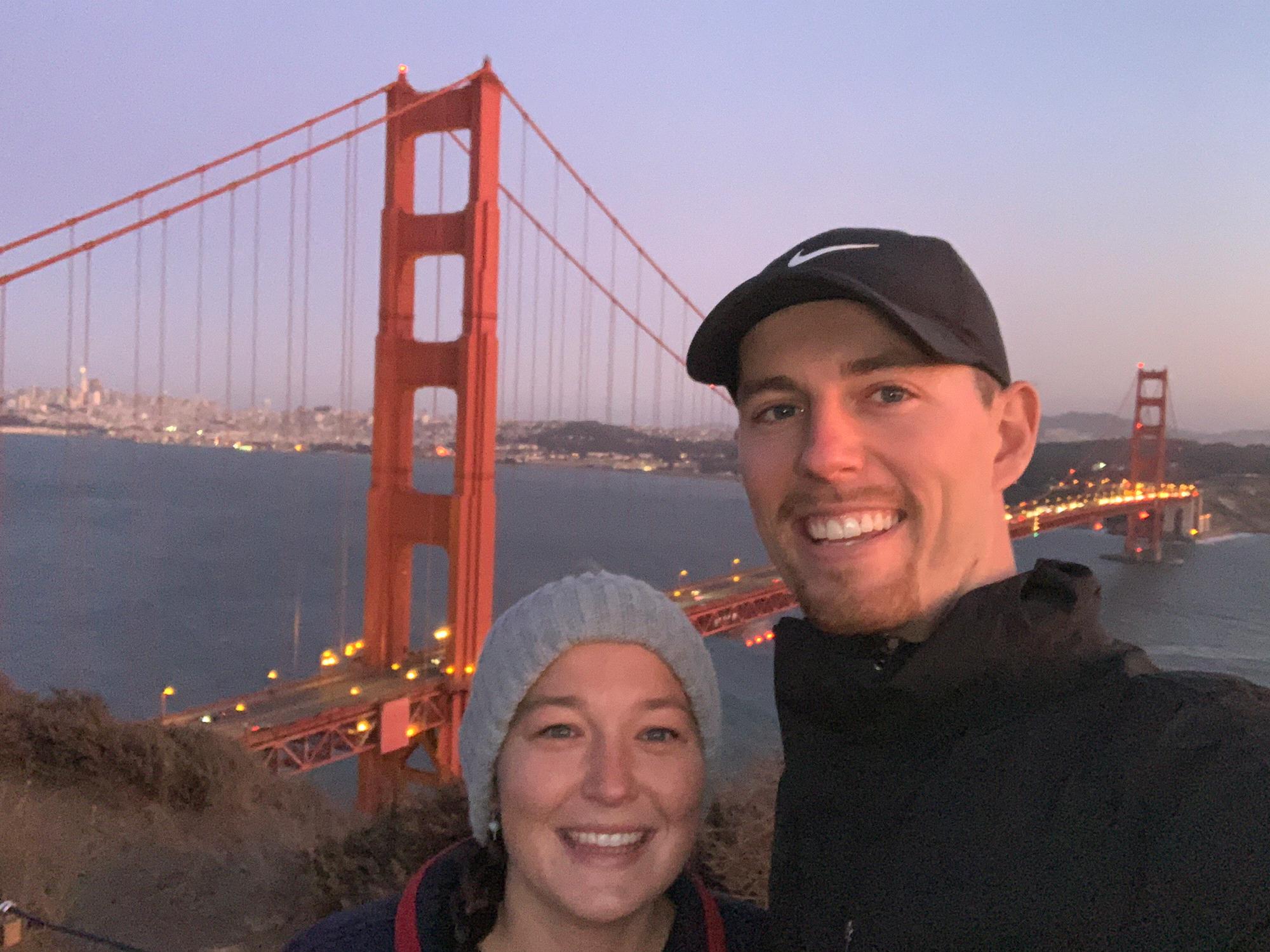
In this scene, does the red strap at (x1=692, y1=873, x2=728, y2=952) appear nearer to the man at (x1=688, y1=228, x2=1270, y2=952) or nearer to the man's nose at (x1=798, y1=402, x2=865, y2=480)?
the man at (x1=688, y1=228, x2=1270, y2=952)

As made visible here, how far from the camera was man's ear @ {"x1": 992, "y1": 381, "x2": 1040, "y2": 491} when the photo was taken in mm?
1170

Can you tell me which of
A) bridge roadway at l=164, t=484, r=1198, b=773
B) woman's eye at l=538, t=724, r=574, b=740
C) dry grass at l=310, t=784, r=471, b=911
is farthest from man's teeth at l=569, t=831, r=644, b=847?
bridge roadway at l=164, t=484, r=1198, b=773

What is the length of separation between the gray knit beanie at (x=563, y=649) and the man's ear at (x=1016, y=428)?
606 mm

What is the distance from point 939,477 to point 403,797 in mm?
4909

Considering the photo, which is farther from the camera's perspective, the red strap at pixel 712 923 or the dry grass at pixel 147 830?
the dry grass at pixel 147 830

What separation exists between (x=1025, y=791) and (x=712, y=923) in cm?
89

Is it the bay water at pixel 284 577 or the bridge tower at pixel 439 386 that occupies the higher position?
the bridge tower at pixel 439 386

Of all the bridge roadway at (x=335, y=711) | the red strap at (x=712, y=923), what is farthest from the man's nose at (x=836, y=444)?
the bridge roadway at (x=335, y=711)

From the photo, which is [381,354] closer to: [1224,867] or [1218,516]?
[1224,867]

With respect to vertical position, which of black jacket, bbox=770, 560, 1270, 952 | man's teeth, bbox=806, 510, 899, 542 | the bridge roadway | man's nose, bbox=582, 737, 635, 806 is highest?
man's teeth, bbox=806, 510, 899, 542

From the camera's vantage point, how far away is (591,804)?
138cm

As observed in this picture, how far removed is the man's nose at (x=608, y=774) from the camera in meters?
1.37

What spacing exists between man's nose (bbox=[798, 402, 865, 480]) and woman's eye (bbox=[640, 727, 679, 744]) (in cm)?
58

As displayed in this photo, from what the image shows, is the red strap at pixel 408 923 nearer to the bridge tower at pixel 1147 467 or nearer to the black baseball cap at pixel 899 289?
the black baseball cap at pixel 899 289
